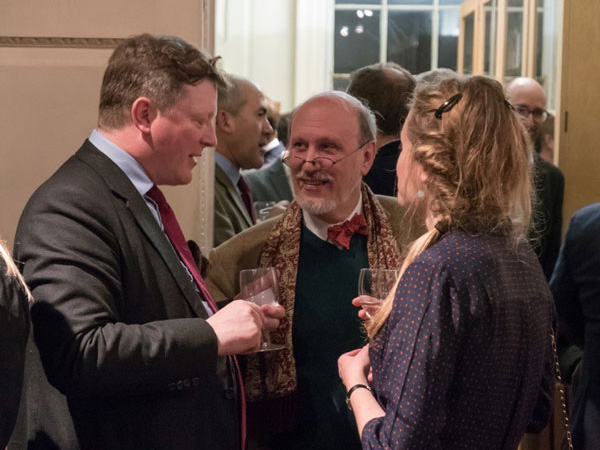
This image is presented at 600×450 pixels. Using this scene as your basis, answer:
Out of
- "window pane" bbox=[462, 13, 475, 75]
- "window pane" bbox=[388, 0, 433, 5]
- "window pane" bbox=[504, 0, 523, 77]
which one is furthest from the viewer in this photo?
"window pane" bbox=[388, 0, 433, 5]

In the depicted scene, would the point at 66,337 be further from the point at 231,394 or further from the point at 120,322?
the point at 231,394

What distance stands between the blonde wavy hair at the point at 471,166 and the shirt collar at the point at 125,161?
0.60 m

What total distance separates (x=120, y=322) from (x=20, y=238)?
0.88 ft

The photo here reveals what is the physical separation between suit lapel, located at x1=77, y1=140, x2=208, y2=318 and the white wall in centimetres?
705

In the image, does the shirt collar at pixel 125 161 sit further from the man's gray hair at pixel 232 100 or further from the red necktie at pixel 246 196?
the man's gray hair at pixel 232 100

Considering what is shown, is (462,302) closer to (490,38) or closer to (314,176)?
(314,176)

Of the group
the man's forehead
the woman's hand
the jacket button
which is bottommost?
the jacket button

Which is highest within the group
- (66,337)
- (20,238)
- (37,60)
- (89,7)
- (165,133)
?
(89,7)

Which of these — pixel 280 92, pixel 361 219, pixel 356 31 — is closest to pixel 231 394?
pixel 361 219

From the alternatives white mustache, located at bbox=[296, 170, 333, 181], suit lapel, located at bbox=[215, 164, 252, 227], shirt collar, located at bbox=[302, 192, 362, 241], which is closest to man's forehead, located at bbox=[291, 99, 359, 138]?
white mustache, located at bbox=[296, 170, 333, 181]

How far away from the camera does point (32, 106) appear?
106 inches

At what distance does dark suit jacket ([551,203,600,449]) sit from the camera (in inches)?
97.6

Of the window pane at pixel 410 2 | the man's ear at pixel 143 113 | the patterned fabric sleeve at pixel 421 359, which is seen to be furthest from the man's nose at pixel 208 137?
the window pane at pixel 410 2

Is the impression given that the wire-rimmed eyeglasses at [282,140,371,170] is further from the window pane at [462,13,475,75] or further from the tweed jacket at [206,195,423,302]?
the window pane at [462,13,475,75]
